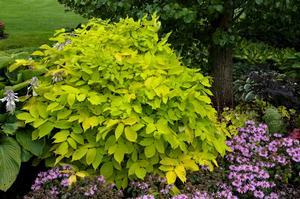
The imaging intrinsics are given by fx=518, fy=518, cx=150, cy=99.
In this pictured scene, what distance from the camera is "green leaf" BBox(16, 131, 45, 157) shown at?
3361 millimetres

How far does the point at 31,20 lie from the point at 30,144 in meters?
14.5

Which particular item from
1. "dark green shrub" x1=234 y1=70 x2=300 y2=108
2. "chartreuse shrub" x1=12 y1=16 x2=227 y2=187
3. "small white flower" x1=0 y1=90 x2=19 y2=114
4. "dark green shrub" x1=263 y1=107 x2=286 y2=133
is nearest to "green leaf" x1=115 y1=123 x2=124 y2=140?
"chartreuse shrub" x1=12 y1=16 x2=227 y2=187

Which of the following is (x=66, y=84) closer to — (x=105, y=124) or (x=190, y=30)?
(x=105, y=124)

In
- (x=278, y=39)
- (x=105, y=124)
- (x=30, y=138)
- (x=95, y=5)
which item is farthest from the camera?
(x=278, y=39)

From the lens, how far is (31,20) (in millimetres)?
17219

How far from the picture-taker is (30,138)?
3.42m

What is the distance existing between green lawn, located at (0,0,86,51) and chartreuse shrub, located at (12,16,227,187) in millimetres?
8078

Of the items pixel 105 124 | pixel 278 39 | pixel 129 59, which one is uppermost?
pixel 129 59

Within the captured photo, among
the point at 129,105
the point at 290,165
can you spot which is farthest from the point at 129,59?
the point at 290,165

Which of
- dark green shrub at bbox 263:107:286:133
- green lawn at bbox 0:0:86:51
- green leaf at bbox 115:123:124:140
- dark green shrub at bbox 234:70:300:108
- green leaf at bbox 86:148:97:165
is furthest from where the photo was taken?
green lawn at bbox 0:0:86:51

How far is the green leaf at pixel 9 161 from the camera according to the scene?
3.18 meters

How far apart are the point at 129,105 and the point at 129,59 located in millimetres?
411

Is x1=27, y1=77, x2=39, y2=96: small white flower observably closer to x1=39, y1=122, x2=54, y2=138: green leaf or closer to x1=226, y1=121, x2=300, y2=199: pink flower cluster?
x1=39, y1=122, x2=54, y2=138: green leaf

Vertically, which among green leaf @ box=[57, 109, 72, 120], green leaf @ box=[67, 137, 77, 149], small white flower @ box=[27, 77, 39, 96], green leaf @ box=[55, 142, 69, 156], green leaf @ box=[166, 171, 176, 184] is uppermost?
small white flower @ box=[27, 77, 39, 96]
